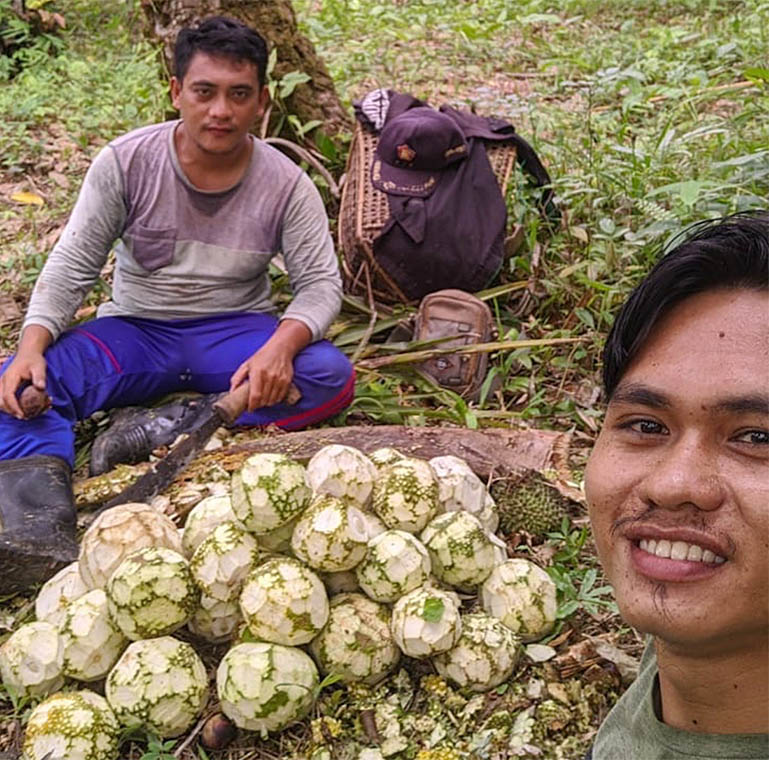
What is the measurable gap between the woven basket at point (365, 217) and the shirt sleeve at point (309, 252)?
23.6 inches

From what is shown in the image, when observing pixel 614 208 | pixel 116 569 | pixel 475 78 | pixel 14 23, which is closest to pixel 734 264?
pixel 116 569

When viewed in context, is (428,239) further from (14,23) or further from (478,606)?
(14,23)

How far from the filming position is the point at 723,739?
1.55 meters

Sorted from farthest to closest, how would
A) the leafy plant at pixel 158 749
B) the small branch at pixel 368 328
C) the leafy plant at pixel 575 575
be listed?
→ the small branch at pixel 368 328 → the leafy plant at pixel 575 575 → the leafy plant at pixel 158 749

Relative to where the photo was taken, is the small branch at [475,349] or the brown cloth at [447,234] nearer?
the small branch at [475,349]

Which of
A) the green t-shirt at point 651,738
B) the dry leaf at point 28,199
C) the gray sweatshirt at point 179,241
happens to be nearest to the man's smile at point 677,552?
the green t-shirt at point 651,738

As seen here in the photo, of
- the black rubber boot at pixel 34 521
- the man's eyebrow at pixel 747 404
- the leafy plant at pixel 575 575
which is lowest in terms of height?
the black rubber boot at pixel 34 521

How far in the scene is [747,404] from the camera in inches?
56.7

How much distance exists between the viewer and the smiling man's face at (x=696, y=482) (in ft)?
4.59

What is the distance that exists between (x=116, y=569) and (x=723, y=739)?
1.61 m

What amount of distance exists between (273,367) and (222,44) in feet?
4.35

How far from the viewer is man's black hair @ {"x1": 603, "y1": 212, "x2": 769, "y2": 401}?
155 cm

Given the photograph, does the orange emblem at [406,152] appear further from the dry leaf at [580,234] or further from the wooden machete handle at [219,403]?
the wooden machete handle at [219,403]

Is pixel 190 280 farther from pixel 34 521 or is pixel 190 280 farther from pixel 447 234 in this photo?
pixel 34 521
